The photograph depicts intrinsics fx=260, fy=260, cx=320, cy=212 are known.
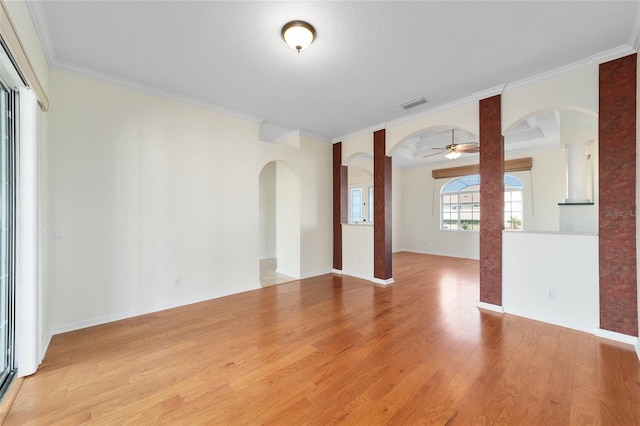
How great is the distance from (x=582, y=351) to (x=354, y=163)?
572 centimetres

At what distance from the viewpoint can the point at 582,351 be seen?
2.44 m

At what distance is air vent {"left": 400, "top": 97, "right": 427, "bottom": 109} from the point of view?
12.4 ft

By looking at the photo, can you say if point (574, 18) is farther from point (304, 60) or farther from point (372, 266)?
point (372, 266)

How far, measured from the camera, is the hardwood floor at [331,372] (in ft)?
5.56

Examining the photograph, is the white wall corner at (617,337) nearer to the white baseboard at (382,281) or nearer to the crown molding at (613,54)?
the white baseboard at (382,281)

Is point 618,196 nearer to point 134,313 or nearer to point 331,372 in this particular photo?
point 331,372

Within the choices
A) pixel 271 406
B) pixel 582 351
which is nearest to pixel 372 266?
pixel 582 351

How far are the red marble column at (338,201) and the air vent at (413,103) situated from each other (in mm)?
1871

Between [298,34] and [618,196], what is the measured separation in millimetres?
3523

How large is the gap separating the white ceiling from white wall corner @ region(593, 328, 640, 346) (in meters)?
2.85

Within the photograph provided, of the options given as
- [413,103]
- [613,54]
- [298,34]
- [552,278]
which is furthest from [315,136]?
[552,278]

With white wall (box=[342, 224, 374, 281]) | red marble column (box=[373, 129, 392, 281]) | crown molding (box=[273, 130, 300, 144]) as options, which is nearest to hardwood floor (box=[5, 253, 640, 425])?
red marble column (box=[373, 129, 392, 281])

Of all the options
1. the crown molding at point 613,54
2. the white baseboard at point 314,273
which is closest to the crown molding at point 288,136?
the white baseboard at point 314,273

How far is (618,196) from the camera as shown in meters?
2.63
